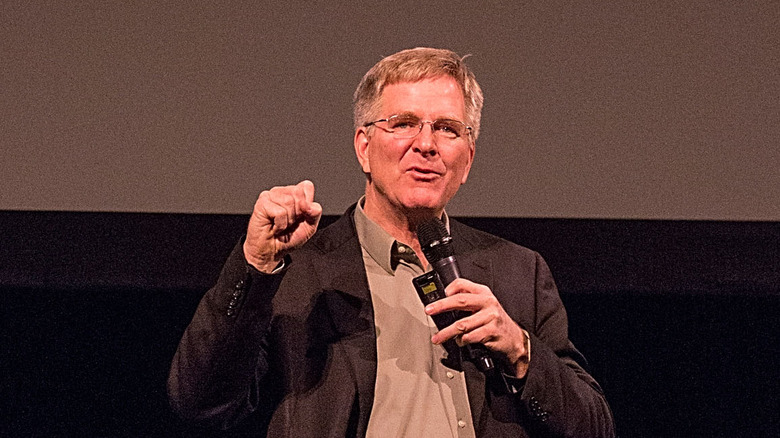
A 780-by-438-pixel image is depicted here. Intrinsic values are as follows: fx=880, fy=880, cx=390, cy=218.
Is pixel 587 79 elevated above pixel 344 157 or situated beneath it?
elevated above

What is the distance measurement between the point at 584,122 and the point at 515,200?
1.06 ft

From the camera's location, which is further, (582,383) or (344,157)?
(344,157)

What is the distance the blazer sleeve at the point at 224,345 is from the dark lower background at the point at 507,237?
3.19 ft

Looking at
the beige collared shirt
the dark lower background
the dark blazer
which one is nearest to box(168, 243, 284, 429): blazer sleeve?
the dark blazer

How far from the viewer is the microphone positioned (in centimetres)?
156

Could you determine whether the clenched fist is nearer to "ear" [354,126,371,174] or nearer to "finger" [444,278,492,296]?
"finger" [444,278,492,296]

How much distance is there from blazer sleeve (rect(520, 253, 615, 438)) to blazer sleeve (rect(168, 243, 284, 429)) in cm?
52

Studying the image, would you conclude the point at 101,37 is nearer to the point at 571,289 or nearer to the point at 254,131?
the point at 254,131

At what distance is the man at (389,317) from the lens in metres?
1.60

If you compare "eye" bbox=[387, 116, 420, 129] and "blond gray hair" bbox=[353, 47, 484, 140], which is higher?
"blond gray hair" bbox=[353, 47, 484, 140]

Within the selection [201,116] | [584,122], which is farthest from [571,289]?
[201,116]

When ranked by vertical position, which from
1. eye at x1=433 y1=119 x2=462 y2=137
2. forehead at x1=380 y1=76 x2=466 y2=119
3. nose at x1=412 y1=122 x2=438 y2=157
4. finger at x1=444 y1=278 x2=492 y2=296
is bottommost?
finger at x1=444 y1=278 x2=492 y2=296

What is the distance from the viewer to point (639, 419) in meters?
2.83

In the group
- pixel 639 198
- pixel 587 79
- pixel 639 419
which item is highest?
pixel 587 79
